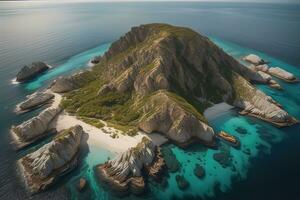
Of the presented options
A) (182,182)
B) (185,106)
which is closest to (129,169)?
(182,182)

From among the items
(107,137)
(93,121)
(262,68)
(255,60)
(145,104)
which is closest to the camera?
(107,137)

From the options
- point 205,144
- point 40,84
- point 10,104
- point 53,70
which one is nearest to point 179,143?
point 205,144

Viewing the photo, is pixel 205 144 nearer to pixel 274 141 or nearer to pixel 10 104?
pixel 274 141

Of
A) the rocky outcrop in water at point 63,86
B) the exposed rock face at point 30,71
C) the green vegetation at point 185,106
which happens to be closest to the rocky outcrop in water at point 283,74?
the green vegetation at point 185,106

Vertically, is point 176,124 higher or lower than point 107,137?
higher

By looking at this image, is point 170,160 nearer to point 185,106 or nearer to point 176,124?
point 176,124

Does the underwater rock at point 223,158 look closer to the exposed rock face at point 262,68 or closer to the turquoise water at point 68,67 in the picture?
the exposed rock face at point 262,68

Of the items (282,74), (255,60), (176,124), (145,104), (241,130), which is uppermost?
(145,104)
